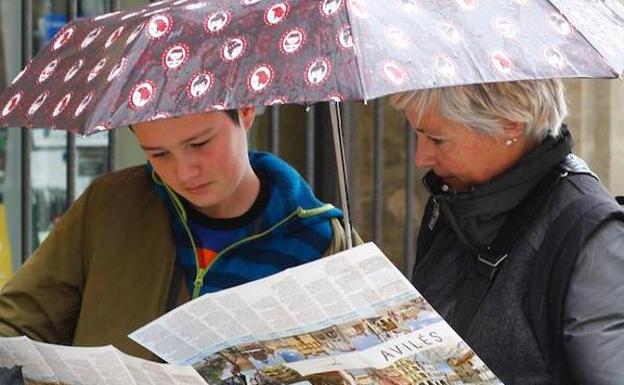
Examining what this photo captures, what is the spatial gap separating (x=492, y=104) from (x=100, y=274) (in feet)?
3.10

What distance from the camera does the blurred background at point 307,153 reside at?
532 centimetres

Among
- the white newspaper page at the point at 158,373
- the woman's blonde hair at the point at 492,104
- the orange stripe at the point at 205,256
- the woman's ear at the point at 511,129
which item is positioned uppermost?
the woman's blonde hair at the point at 492,104

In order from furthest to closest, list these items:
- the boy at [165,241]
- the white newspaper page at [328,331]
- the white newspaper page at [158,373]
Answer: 1. the boy at [165,241]
2. the white newspaper page at [158,373]
3. the white newspaper page at [328,331]

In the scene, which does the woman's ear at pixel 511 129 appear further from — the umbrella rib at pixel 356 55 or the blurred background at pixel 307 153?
the blurred background at pixel 307 153

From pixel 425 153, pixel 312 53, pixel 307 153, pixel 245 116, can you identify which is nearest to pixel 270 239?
pixel 245 116

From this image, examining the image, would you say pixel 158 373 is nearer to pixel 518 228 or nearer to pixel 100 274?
pixel 100 274

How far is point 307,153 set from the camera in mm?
5523

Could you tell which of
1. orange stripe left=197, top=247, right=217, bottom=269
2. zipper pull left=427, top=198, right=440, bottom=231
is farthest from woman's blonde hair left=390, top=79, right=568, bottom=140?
orange stripe left=197, top=247, right=217, bottom=269

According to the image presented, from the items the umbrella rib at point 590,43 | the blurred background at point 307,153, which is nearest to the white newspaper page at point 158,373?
the umbrella rib at point 590,43

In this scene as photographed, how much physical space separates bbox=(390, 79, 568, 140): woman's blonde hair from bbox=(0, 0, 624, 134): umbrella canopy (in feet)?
0.49

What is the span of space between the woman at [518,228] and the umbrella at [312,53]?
16 centimetres

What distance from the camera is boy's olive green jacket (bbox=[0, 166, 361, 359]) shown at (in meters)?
3.11

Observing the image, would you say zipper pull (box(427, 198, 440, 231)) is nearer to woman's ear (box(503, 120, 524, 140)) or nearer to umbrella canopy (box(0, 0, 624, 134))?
woman's ear (box(503, 120, 524, 140))

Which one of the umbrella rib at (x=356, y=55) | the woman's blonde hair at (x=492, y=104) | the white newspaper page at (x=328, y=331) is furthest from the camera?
the woman's blonde hair at (x=492, y=104)
